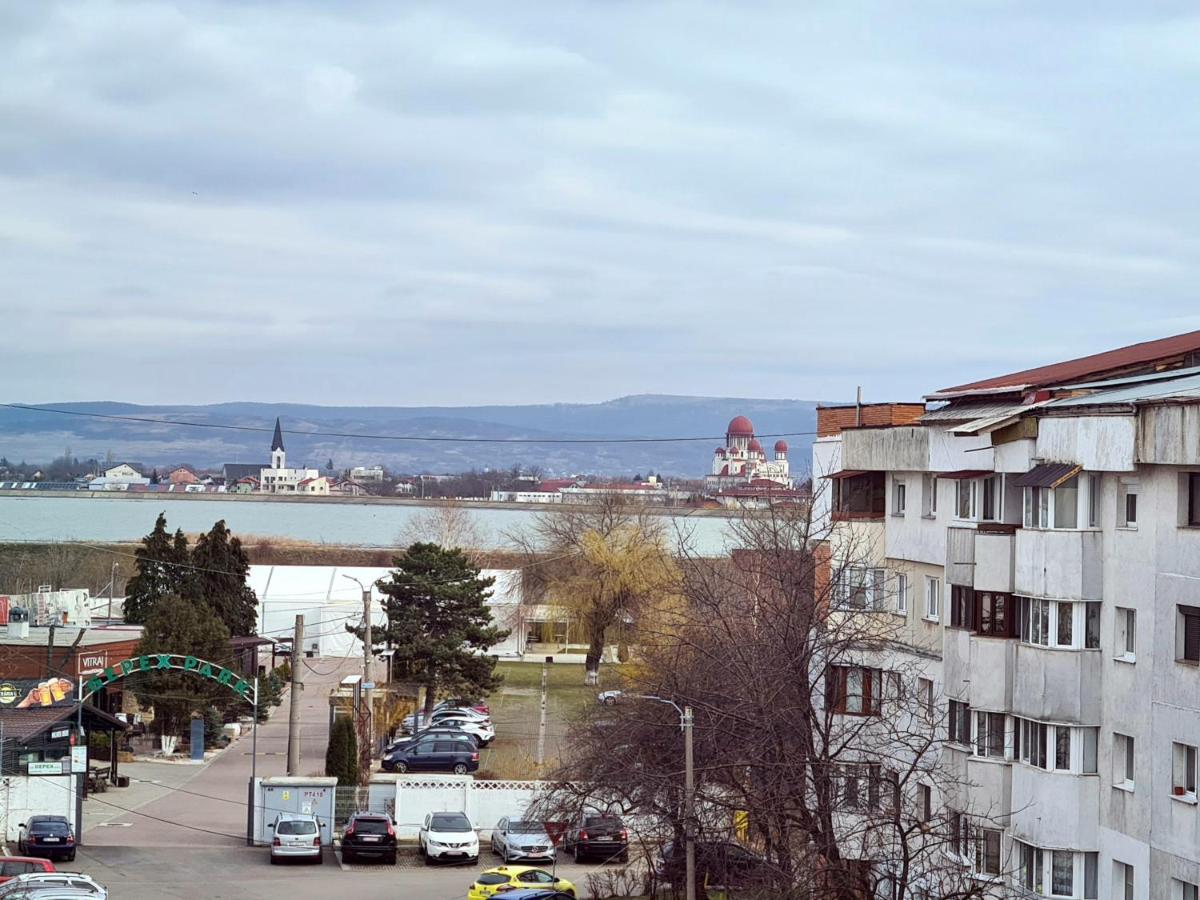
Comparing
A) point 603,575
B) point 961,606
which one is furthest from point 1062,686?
point 603,575

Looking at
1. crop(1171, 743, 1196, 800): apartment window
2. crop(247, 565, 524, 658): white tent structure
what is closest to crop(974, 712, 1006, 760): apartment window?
crop(1171, 743, 1196, 800): apartment window

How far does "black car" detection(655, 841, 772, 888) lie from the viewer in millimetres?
27422

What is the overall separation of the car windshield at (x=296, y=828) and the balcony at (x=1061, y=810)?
1868 centimetres

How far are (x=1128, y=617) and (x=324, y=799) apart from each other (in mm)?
22341

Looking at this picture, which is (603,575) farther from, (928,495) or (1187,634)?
(1187,634)

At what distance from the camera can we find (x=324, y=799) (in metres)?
37.7

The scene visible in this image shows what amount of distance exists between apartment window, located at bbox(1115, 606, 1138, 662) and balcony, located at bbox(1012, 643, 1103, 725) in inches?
14.5

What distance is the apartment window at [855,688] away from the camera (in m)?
29.4

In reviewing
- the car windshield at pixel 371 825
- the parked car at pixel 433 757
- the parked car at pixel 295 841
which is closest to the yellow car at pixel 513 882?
the car windshield at pixel 371 825

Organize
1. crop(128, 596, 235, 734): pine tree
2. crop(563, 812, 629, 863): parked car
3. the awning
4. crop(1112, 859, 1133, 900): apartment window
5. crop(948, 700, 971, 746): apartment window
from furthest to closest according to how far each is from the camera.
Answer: crop(128, 596, 235, 734): pine tree
crop(563, 812, 629, 863): parked car
crop(948, 700, 971, 746): apartment window
the awning
crop(1112, 859, 1133, 900): apartment window

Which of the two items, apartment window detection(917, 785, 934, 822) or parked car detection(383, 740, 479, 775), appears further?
parked car detection(383, 740, 479, 775)

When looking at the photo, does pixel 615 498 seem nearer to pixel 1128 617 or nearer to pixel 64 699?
pixel 64 699

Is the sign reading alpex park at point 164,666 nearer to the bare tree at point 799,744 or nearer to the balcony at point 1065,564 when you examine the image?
the bare tree at point 799,744

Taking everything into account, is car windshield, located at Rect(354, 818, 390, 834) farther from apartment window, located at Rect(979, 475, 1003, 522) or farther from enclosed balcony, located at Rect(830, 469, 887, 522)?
apartment window, located at Rect(979, 475, 1003, 522)
